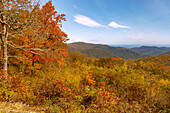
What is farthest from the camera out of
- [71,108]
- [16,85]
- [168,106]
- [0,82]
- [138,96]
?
[138,96]

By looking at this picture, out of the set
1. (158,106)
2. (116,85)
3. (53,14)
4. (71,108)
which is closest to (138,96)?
(158,106)

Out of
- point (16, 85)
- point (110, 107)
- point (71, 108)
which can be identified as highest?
point (16, 85)

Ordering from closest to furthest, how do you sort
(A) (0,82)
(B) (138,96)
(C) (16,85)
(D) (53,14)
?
1. (A) (0,82)
2. (C) (16,85)
3. (B) (138,96)
4. (D) (53,14)

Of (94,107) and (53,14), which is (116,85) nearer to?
(94,107)

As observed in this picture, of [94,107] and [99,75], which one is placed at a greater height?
[99,75]

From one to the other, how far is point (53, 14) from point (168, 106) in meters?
13.8

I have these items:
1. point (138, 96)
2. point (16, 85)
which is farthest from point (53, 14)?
point (138, 96)

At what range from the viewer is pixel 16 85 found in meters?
5.75

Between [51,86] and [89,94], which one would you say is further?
[51,86]

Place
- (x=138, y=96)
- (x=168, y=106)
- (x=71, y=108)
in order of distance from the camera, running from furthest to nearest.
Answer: (x=138, y=96) < (x=168, y=106) < (x=71, y=108)

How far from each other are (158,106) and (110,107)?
4.30 metres

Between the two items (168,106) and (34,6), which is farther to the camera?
(168,106)

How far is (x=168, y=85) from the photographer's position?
8617 mm

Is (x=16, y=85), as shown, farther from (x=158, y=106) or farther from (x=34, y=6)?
(x=158, y=106)
